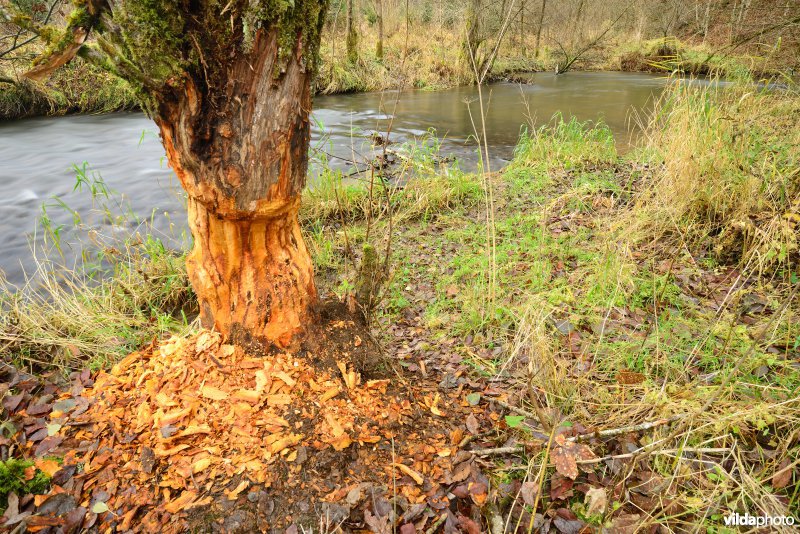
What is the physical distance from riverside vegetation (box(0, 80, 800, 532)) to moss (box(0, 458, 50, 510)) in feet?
3.02

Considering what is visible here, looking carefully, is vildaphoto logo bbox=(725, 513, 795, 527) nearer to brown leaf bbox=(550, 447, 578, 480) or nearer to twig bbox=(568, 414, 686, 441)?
twig bbox=(568, 414, 686, 441)

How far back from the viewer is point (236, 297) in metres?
1.98

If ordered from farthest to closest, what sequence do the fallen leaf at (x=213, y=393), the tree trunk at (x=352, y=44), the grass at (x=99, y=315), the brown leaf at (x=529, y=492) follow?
1. the tree trunk at (x=352, y=44)
2. the grass at (x=99, y=315)
3. the fallen leaf at (x=213, y=393)
4. the brown leaf at (x=529, y=492)

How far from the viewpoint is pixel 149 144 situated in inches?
296

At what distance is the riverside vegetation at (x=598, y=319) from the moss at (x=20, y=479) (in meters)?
0.92

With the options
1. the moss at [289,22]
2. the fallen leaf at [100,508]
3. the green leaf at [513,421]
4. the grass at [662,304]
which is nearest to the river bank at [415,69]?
the grass at [662,304]

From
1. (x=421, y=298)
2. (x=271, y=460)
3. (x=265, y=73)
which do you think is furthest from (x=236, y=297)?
(x=421, y=298)

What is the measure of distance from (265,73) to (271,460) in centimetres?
146

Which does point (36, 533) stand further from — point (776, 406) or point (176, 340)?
point (776, 406)

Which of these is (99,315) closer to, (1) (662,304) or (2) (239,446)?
(2) (239,446)

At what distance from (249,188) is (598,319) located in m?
2.00

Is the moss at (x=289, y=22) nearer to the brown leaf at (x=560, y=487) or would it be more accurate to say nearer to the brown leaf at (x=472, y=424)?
the brown leaf at (x=472, y=424)

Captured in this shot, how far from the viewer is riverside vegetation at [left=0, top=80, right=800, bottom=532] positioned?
1.57m

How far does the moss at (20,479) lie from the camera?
151 centimetres
